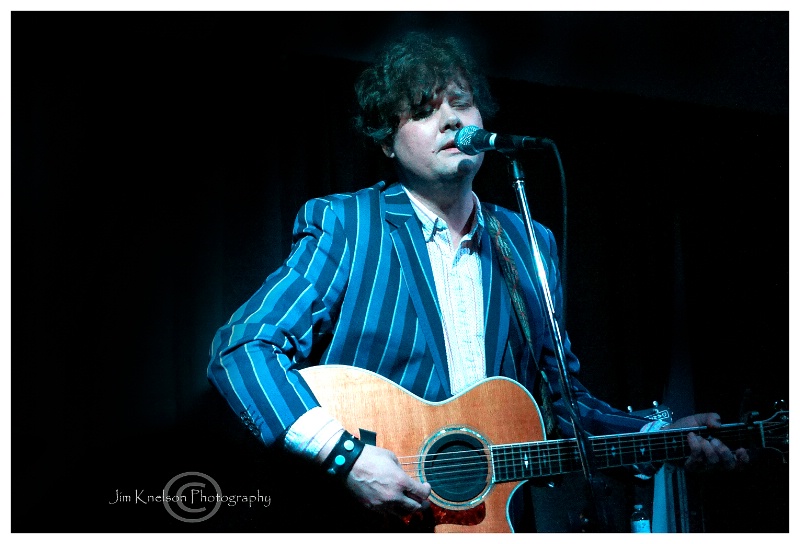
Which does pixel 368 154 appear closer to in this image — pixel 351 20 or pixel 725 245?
pixel 351 20

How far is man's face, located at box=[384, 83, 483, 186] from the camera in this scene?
196 cm

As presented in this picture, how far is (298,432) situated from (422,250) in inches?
24.8

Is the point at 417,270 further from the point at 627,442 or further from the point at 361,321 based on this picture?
the point at 627,442

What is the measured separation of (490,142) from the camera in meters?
1.69

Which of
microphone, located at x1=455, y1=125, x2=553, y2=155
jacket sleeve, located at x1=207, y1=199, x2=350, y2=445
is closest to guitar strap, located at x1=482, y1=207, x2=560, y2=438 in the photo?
microphone, located at x1=455, y1=125, x2=553, y2=155

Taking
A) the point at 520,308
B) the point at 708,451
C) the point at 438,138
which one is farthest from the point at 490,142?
the point at 708,451

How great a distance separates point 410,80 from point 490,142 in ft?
1.65

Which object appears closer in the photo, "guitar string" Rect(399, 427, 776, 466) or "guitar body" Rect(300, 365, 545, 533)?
"guitar body" Rect(300, 365, 545, 533)

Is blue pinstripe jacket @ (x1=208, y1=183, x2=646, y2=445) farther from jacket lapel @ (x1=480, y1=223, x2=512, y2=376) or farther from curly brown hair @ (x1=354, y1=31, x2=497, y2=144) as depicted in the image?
curly brown hair @ (x1=354, y1=31, x2=497, y2=144)

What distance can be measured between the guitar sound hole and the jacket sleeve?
1.04 ft

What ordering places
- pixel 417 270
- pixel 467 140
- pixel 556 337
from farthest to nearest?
pixel 417 270 → pixel 467 140 → pixel 556 337

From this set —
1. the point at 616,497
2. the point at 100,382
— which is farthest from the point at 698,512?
the point at 100,382

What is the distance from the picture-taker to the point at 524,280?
6.81 ft
